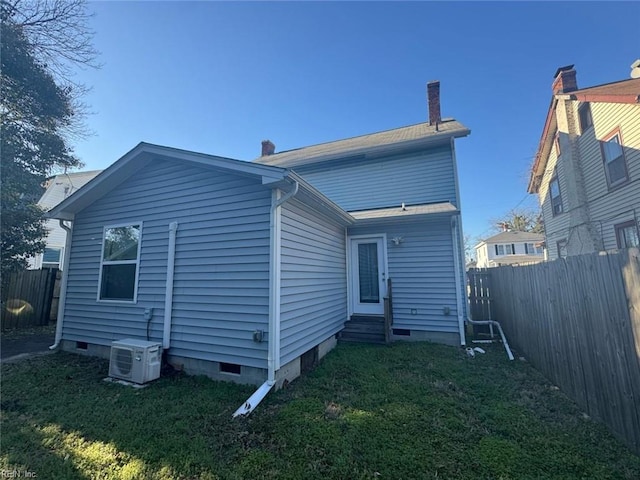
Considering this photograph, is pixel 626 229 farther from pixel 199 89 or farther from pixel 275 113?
pixel 199 89

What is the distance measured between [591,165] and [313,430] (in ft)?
42.1

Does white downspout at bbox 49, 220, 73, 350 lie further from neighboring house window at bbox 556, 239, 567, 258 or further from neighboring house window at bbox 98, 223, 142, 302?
neighboring house window at bbox 556, 239, 567, 258

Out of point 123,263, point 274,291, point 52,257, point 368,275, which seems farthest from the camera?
point 52,257

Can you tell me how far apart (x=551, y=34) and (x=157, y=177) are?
11.8 meters

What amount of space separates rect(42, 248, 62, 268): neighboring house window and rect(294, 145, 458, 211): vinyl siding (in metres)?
14.4

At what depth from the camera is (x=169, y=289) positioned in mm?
4926

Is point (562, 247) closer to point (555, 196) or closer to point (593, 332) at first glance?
point (555, 196)

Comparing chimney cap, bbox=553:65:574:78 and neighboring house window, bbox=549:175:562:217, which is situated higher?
chimney cap, bbox=553:65:574:78

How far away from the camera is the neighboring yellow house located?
7.93 m

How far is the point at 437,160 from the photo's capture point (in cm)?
798

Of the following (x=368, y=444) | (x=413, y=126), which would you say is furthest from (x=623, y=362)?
(x=413, y=126)

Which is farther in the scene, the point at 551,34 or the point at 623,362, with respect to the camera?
the point at 551,34

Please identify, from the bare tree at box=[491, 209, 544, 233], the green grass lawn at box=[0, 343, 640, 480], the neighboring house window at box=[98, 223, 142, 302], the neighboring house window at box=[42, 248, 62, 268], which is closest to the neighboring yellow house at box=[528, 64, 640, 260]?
the green grass lawn at box=[0, 343, 640, 480]

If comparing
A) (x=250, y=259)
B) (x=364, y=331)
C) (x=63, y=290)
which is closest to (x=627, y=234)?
(x=364, y=331)
